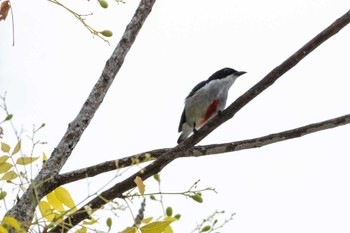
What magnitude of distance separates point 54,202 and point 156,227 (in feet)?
2.16

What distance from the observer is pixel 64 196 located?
290cm

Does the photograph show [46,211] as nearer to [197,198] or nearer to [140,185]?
[140,185]

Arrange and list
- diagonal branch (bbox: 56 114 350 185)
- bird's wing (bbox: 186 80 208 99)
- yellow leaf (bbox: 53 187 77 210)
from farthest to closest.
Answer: bird's wing (bbox: 186 80 208 99), diagonal branch (bbox: 56 114 350 185), yellow leaf (bbox: 53 187 77 210)

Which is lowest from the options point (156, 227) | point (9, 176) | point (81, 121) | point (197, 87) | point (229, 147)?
point (156, 227)

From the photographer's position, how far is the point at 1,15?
2963 millimetres

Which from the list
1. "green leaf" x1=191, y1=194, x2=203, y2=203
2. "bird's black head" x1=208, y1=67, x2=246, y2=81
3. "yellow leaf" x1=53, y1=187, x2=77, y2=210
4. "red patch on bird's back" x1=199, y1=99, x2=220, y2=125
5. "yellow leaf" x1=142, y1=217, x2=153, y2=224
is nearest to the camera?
"yellow leaf" x1=142, y1=217, x2=153, y2=224

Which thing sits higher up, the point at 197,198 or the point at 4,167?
the point at 4,167

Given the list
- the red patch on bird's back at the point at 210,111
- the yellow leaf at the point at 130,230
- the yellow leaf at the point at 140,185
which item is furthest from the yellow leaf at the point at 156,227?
the red patch on bird's back at the point at 210,111

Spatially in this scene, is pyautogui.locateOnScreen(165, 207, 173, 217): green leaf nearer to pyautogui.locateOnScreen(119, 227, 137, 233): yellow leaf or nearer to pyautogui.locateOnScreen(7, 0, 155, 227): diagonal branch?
pyautogui.locateOnScreen(119, 227, 137, 233): yellow leaf

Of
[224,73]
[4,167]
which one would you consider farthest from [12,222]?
[224,73]

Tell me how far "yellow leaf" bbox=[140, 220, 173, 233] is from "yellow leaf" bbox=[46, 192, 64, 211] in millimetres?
518

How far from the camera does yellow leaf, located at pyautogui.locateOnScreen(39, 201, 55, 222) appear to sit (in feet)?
8.71

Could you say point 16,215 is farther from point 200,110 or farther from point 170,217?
point 200,110

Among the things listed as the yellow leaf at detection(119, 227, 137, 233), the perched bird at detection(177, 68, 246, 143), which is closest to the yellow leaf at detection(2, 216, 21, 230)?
the yellow leaf at detection(119, 227, 137, 233)
